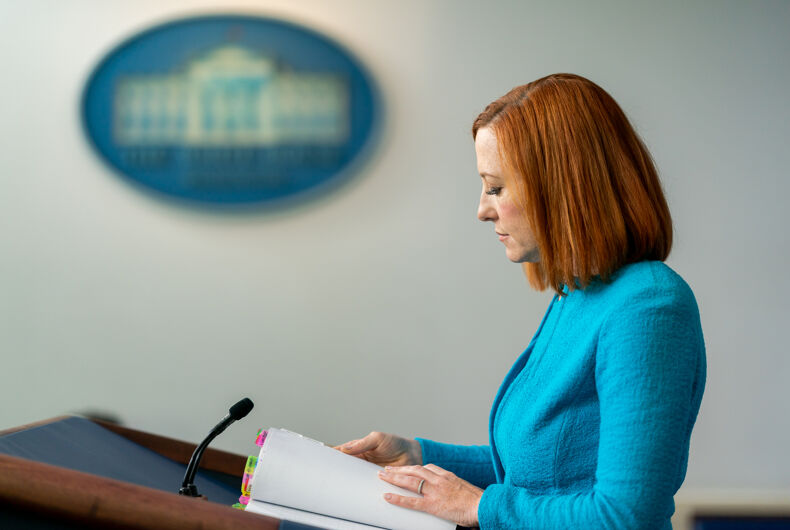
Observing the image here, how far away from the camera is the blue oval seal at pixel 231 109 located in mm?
2305

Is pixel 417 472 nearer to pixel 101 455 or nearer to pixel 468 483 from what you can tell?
pixel 468 483

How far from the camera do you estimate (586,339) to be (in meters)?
0.91

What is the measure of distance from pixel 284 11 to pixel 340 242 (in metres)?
0.80

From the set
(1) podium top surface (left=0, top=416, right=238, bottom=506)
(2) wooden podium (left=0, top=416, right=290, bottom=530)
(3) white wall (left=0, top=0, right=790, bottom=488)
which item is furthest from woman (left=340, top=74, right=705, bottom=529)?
(3) white wall (left=0, top=0, right=790, bottom=488)

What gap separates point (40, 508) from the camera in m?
0.74

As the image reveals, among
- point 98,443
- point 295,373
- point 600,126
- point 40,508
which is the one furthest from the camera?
point 295,373

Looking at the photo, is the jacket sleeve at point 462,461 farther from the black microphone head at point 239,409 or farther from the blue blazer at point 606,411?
the black microphone head at point 239,409

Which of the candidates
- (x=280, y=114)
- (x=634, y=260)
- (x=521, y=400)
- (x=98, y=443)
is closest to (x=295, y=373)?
(x=280, y=114)

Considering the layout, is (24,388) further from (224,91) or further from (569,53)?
(569,53)

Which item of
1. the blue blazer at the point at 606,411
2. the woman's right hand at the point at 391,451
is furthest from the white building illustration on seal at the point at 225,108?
the blue blazer at the point at 606,411

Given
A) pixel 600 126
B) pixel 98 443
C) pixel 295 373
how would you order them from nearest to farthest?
pixel 600 126, pixel 98 443, pixel 295 373

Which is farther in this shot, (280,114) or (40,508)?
(280,114)

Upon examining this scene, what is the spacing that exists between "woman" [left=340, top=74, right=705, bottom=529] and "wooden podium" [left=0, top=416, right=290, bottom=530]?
11.4 inches

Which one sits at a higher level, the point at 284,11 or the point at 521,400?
the point at 284,11
